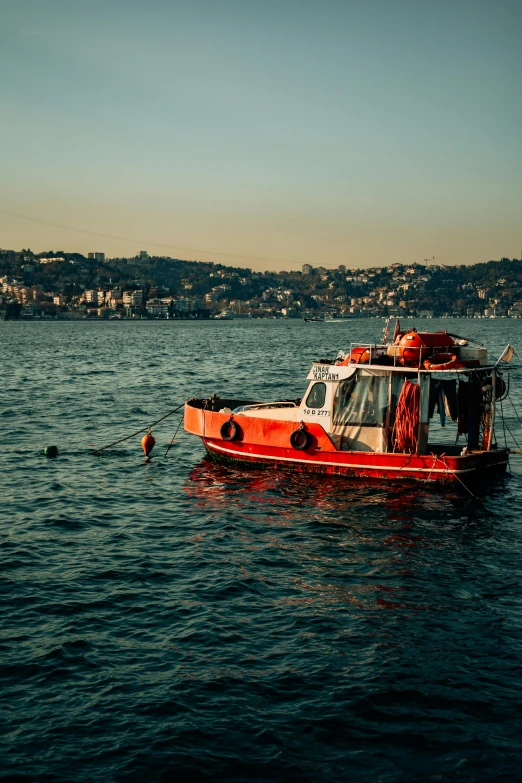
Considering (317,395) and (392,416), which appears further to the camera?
(317,395)

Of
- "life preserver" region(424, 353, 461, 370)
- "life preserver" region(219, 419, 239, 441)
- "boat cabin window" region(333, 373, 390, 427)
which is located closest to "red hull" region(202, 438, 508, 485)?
"life preserver" region(219, 419, 239, 441)

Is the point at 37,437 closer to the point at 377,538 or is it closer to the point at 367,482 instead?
the point at 367,482

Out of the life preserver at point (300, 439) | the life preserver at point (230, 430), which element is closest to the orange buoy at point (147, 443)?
the life preserver at point (230, 430)

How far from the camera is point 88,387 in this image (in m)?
49.1

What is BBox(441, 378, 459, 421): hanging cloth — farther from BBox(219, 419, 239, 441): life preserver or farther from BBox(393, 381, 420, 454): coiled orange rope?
BBox(219, 419, 239, 441): life preserver

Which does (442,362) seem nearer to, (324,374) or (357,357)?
(357,357)

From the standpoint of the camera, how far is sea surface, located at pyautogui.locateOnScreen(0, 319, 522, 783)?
948 cm

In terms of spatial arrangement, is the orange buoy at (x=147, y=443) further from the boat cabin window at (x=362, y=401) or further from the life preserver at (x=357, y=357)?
the life preserver at (x=357, y=357)

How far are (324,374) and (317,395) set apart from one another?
0.68 m

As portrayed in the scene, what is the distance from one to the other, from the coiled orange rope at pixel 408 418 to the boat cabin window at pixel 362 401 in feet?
2.35

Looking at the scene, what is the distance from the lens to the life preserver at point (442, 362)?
2125 centimetres

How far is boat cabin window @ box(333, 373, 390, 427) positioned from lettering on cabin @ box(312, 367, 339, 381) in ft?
0.96

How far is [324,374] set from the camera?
22625 millimetres

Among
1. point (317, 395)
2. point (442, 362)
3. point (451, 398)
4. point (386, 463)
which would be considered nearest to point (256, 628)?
point (386, 463)
